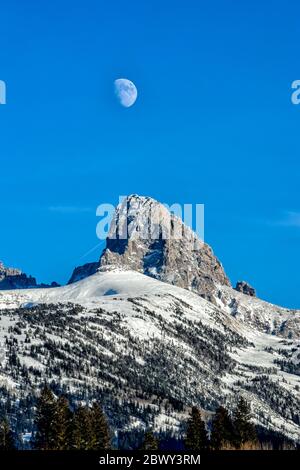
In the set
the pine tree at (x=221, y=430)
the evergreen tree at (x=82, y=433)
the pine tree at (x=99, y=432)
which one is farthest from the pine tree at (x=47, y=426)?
the pine tree at (x=221, y=430)

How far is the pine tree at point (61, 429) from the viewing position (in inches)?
6304

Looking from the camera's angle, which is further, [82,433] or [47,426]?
[47,426]

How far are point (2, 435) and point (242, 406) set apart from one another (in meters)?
53.4

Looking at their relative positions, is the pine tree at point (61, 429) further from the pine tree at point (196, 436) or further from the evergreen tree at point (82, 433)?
the pine tree at point (196, 436)

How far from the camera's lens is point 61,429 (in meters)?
163

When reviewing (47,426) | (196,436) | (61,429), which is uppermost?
(47,426)

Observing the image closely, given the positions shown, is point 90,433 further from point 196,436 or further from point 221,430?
point 221,430

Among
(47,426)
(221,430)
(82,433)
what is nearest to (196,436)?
(221,430)

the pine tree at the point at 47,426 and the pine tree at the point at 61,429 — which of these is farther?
the pine tree at the point at 47,426
